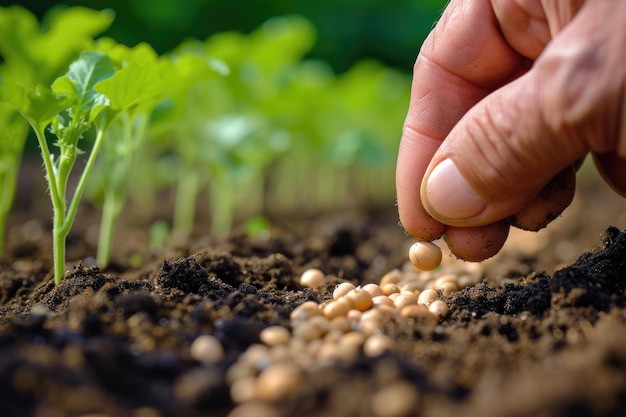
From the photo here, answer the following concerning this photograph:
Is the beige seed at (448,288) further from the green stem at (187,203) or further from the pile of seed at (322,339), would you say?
the green stem at (187,203)

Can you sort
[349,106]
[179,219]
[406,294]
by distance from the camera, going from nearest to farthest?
[406,294]
[179,219]
[349,106]

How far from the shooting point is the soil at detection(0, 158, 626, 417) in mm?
1027

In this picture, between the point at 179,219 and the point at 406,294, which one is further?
the point at 179,219

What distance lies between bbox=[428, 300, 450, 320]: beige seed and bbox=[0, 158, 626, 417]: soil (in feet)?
0.07

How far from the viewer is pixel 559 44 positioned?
1.32 m

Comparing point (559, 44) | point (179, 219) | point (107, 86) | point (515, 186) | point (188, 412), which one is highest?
point (559, 44)

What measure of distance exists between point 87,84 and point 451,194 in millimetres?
1076

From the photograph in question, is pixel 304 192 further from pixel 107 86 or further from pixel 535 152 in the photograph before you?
pixel 535 152

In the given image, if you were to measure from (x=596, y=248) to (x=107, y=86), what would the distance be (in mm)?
1465

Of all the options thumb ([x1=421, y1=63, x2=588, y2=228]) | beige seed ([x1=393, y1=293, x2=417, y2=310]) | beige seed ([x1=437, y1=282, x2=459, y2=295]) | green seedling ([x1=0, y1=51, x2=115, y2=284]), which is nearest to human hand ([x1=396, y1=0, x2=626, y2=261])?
thumb ([x1=421, y1=63, x2=588, y2=228])

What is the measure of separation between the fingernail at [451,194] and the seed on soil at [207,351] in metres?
0.72

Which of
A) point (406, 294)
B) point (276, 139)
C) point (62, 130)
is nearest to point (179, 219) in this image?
point (276, 139)

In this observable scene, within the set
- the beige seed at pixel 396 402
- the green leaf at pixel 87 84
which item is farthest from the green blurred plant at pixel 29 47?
the beige seed at pixel 396 402

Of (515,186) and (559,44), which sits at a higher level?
Answer: (559,44)
